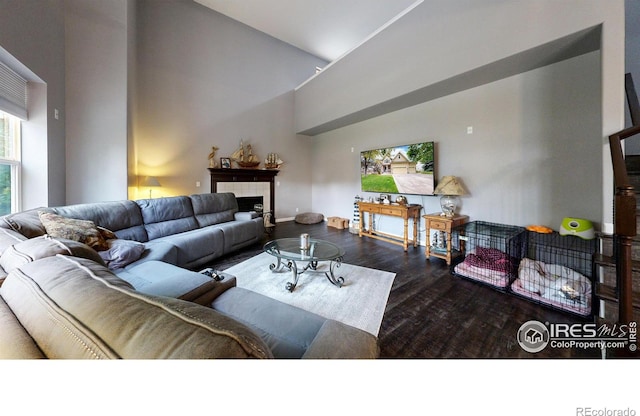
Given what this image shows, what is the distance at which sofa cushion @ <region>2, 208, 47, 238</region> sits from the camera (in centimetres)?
166

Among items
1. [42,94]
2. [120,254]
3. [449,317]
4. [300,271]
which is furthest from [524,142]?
[42,94]

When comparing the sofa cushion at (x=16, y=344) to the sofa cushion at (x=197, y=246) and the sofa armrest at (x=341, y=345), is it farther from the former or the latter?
the sofa cushion at (x=197, y=246)

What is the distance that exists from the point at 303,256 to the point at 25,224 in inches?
87.7

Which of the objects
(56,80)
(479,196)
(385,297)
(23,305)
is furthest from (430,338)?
(56,80)

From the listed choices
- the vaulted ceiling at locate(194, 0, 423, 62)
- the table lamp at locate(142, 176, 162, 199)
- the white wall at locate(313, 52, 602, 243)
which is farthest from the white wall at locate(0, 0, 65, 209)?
the white wall at locate(313, 52, 602, 243)

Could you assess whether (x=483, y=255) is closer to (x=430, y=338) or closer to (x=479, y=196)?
(x=479, y=196)

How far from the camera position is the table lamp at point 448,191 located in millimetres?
3137

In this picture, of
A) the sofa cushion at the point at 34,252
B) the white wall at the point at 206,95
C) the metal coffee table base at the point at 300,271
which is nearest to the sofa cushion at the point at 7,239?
the sofa cushion at the point at 34,252

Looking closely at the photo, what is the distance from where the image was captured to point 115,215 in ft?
8.82

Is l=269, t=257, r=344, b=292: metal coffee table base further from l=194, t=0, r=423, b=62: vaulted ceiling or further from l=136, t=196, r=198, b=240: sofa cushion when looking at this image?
l=194, t=0, r=423, b=62: vaulted ceiling

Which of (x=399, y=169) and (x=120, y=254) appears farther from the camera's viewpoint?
(x=399, y=169)

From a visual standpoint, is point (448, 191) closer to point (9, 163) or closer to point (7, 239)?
point (7, 239)

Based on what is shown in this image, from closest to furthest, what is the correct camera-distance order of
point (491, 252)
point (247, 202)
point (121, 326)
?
point (121, 326)
point (491, 252)
point (247, 202)

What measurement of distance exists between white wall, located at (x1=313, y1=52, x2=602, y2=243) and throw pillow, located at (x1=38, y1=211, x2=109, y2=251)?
422 centimetres
